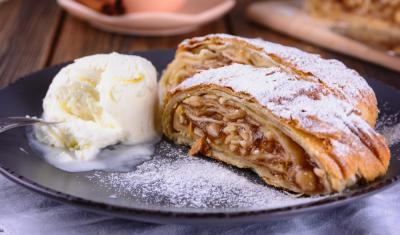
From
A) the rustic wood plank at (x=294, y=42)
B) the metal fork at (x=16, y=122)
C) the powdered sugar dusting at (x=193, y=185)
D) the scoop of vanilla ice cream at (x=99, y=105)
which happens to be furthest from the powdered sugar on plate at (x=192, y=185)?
the rustic wood plank at (x=294, y=42)

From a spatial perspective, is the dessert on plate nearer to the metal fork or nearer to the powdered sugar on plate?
the powdered sugar on plate

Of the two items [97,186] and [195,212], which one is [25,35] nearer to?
[97,186]

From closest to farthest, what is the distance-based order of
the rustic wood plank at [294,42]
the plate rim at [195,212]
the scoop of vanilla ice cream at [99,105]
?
1. the plate rim at [195,212]
2. the scoop of vanilla ice cream at [99,105]
3. the rustic wood plank at [294,42]

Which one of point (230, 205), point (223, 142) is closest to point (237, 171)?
point (223, 142)

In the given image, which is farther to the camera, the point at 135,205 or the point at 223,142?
the point at 223,142

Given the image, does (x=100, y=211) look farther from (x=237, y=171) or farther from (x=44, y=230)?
(x=237, y=171)

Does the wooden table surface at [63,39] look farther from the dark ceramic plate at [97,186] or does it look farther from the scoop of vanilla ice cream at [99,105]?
the scoop of vanilla ice cream at [99,105]
